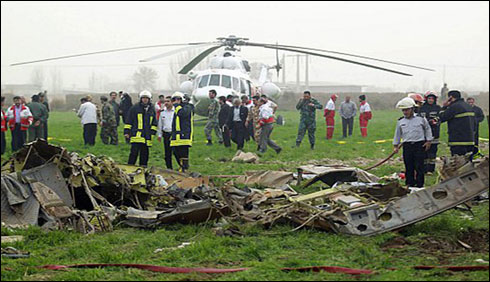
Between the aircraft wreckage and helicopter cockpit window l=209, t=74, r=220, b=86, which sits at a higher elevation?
helicopter cockpit window l=209, t=74, r=220, b=86

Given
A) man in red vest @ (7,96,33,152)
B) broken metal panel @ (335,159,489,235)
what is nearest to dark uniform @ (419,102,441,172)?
broken metal panel @ (335,159,489,235)

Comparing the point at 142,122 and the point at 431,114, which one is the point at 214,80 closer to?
the point at 142,122

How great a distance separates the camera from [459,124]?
1183cm

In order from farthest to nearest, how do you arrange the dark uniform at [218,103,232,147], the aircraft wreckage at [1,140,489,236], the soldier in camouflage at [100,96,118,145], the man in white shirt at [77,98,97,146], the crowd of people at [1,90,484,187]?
1. the soldier in camouflage at [100,96,118,145]
2. the dark uniform at [218,103,232,147]
3. the man in white shirt at [77,98,97,146]
4. the crowd of people at [1,90,484,187]
5. the aircraft wreckage at [1,140,489,236]

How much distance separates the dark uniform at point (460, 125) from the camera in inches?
463

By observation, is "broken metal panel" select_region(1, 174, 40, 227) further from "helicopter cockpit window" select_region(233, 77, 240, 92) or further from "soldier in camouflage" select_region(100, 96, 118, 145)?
"helicopter cockpit window" select_region(233, 77, 240, 92)

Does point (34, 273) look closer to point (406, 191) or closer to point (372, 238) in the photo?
point (372, 238)

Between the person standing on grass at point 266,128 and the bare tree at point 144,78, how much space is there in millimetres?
96489

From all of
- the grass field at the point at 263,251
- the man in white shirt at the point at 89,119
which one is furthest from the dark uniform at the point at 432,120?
the man in white shirt at the point at 89,119

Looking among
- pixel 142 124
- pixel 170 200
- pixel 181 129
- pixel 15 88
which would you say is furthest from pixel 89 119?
pixel 170 200

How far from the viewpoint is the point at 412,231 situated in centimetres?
749

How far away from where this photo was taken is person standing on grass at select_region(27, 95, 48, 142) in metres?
18.7

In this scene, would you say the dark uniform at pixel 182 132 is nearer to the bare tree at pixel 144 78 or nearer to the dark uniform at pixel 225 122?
the dark uniform at pixel 225 122

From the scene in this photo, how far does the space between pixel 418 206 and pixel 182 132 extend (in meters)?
7.24
